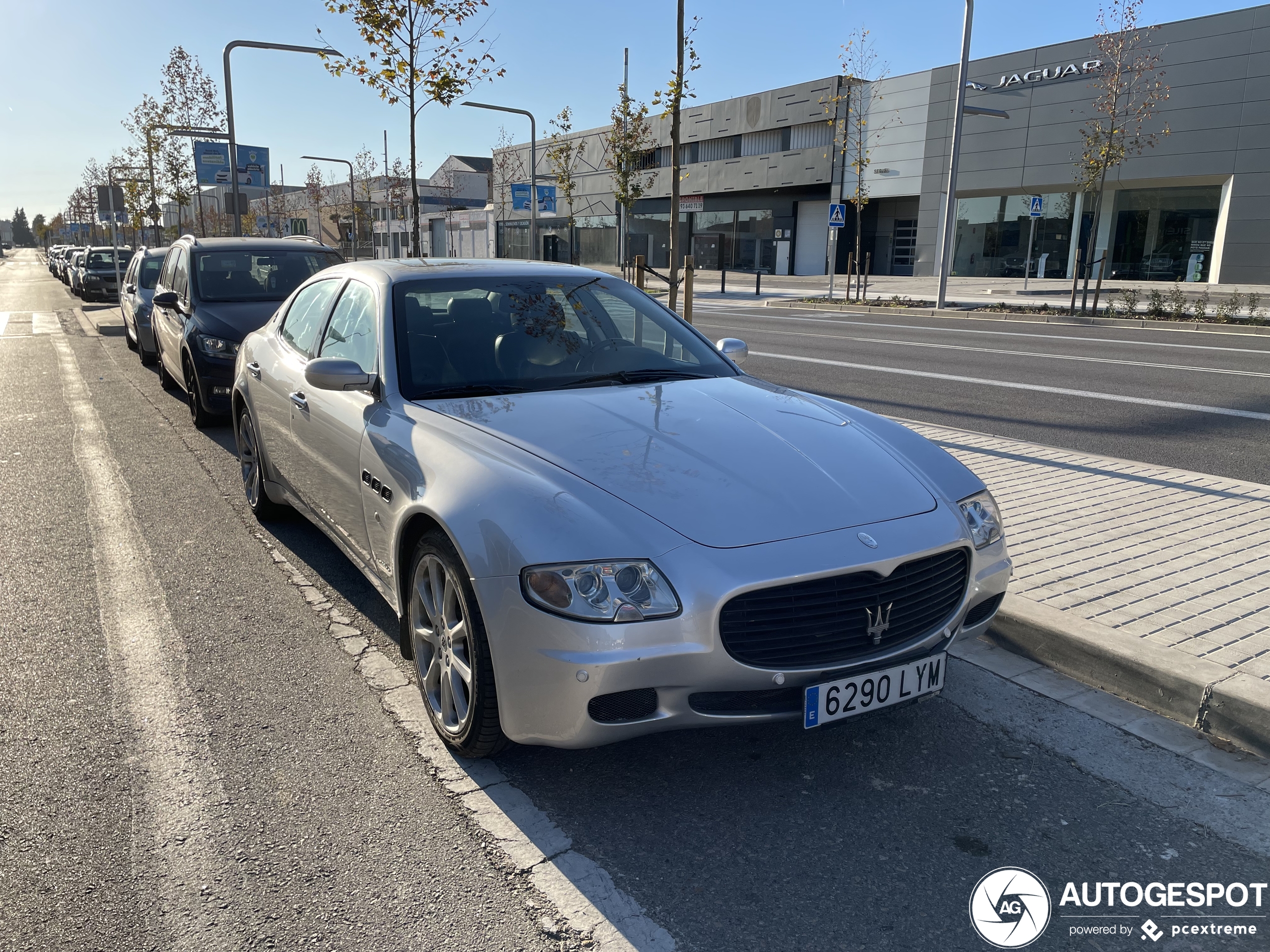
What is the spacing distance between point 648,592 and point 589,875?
0.78m

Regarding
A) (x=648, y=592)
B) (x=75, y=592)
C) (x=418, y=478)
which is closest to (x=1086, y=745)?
Answer: (x=648, y=592)

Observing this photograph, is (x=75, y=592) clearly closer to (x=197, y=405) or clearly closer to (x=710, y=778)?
(x=710, y=778)

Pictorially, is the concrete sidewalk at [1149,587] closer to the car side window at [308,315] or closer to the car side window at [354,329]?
the car side window at [354,329]

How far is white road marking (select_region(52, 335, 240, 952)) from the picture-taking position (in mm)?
2492

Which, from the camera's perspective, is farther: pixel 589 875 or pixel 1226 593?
pixel 1226 593

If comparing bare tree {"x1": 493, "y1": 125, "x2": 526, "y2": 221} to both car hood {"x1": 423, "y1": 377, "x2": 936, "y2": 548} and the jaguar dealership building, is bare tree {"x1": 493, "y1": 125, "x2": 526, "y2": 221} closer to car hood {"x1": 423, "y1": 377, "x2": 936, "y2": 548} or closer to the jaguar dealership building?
the jaguar dealership building

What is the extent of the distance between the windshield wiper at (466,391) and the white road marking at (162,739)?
1449 millimetres

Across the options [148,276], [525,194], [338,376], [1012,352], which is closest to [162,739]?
[338,376]

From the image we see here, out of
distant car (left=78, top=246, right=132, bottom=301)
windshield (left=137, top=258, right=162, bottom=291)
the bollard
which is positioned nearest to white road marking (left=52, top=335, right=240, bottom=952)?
the bollard

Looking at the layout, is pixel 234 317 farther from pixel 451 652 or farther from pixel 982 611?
pixel 982 611

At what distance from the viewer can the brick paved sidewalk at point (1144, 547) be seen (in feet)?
12.9

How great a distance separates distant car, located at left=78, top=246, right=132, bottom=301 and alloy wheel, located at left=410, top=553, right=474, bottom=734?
29.1 metres

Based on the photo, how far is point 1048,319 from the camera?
22.2m

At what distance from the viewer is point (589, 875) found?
8.50 ft
